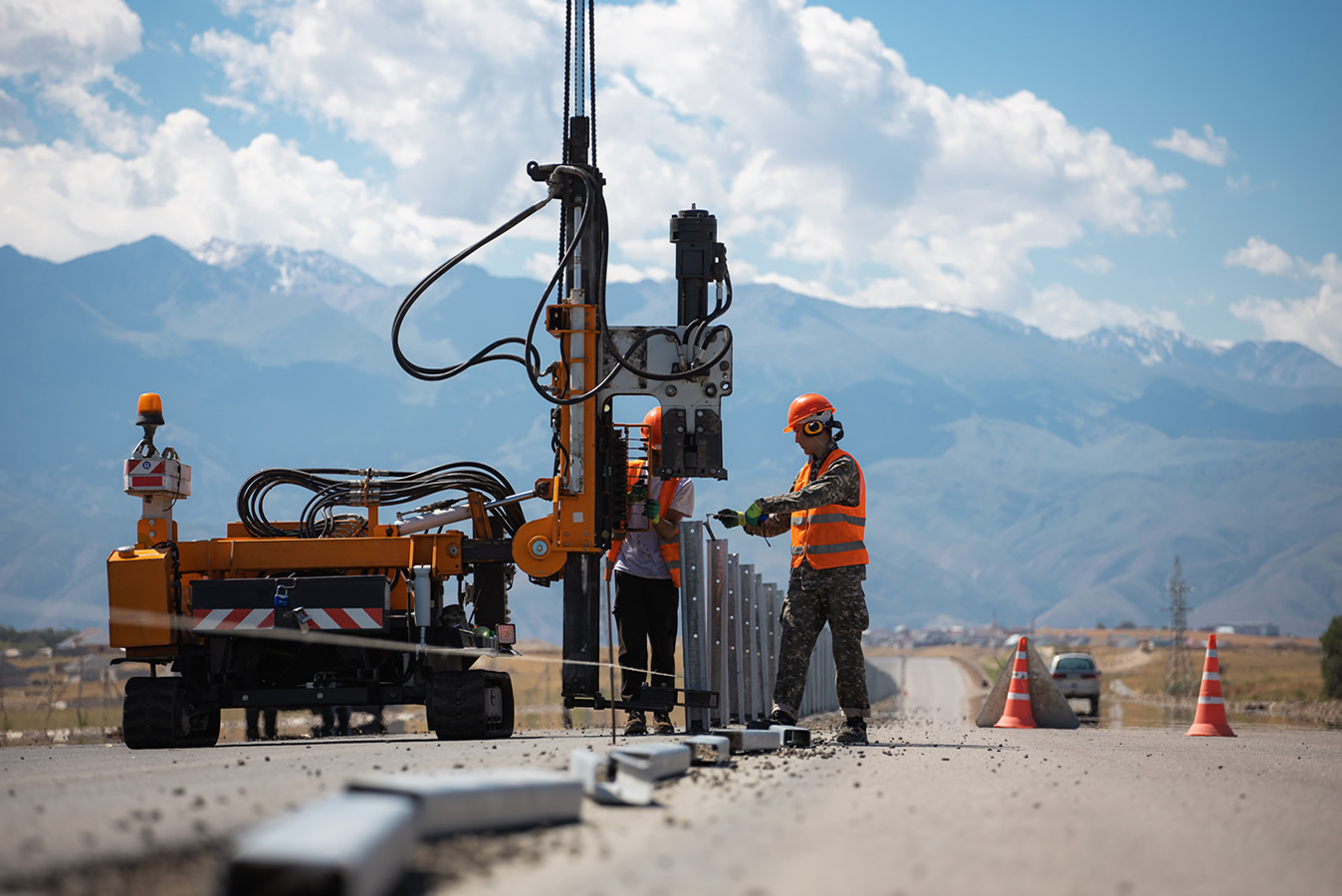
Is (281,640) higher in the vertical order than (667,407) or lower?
lower

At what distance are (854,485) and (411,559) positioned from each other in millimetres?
Answer: 3301

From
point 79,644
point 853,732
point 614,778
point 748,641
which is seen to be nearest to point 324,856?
point 614,778

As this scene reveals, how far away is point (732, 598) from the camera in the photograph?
12.6 m

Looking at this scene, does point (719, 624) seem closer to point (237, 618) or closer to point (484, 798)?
point (237, 618)

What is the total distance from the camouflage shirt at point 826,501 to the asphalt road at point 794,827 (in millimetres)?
2184

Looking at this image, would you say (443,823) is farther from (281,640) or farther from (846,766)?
(281,640)

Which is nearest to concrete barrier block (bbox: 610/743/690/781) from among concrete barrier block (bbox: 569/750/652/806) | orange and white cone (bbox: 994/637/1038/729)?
concrete barrier block (bbox: 569/750/652/806)

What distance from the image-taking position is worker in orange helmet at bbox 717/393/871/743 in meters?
10.4

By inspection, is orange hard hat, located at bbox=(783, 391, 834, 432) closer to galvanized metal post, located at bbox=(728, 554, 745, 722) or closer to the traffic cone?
galvanized metal post, located at bbox=(728, 554, 745, 722)

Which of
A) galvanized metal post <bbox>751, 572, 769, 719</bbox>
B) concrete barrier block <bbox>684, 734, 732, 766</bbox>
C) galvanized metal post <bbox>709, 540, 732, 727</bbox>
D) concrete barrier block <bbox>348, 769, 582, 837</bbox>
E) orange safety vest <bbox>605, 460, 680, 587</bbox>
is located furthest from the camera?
galvanized metal post <bbox>751, 572, 769, 719</bbox>

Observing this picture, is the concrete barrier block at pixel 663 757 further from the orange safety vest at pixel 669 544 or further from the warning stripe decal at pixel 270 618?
the orange safety vest at pixel 669 544

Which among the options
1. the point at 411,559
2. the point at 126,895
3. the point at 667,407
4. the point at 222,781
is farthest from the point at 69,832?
the point at 667,407

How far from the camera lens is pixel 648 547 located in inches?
454

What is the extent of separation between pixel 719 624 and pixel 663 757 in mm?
5542
